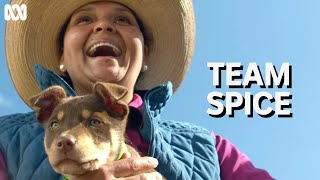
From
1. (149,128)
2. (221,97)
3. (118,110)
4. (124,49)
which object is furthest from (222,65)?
(118,110)

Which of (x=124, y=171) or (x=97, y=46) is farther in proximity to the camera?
(x=97, y=46)

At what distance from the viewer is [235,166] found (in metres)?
4.07

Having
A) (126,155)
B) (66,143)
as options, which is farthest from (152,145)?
(66,143)

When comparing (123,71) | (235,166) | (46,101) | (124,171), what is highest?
(123,71)

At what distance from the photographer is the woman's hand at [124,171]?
3.03m

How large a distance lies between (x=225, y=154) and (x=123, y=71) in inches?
35.9

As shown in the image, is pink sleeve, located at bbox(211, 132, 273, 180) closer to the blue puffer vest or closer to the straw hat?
the blue puffer vest

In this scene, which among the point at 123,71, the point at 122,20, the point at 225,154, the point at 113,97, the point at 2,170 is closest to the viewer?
the point at 113,97

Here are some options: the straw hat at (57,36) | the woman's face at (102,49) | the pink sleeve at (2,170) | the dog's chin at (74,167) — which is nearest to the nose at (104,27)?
the woman's face at (102,49)

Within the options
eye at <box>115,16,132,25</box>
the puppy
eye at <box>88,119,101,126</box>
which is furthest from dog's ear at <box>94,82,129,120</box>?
eye at <box>115,16,132,25</box>

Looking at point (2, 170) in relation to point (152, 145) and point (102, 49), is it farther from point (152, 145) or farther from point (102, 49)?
point (102, 49)

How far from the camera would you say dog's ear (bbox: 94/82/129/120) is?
3148mm

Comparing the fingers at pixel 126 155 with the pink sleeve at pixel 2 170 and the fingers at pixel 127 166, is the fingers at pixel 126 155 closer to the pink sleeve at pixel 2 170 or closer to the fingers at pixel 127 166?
the fingers at pixel 127 166

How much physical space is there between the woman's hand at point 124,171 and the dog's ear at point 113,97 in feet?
0.84
